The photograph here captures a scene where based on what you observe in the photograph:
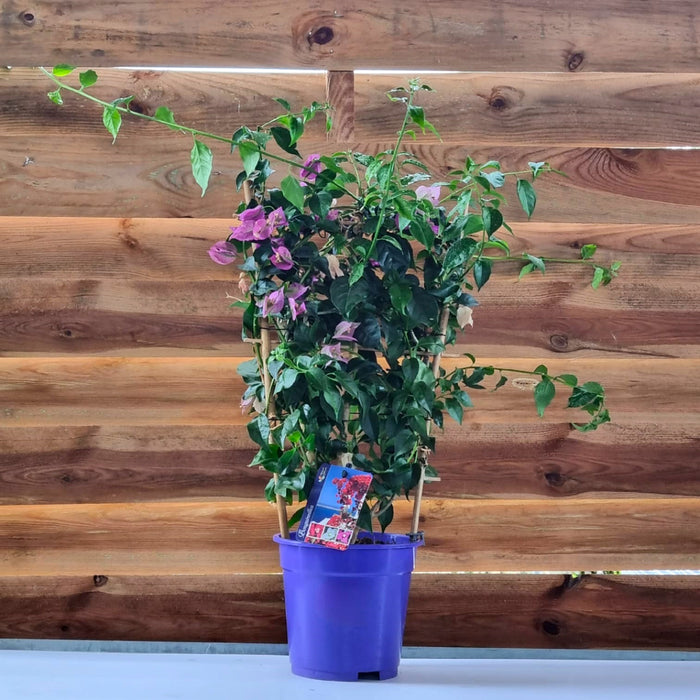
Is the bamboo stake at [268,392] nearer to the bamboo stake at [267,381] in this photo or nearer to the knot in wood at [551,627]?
the bamboo stake at [267,381]

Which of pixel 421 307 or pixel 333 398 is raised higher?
pixel 421 307

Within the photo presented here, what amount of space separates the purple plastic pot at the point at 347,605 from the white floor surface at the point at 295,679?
33 mm

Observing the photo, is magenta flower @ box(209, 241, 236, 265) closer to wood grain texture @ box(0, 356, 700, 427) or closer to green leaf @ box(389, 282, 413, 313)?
green leaf @ box(389, 282, 413, 313)

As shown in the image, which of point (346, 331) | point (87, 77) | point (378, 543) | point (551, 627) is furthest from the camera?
point (551, 627)

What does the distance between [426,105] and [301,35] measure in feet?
0.88

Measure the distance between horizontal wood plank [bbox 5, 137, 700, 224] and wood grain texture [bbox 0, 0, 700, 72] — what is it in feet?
0.51

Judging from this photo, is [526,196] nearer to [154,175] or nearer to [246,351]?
[246,351]

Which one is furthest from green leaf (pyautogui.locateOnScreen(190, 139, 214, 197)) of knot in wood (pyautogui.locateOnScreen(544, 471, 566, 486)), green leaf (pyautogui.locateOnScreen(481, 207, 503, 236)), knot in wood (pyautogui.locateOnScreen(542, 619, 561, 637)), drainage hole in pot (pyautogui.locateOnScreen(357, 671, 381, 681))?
knot in wood (pyautogui.locateOnScreen(542, 619, 561, 637))

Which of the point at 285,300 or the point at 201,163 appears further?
the point at 285,300

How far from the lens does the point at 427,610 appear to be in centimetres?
160

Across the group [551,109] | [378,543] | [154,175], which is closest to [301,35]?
[154,175]

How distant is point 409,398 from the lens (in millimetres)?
1269

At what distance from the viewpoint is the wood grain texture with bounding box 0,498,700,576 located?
1.60 meters

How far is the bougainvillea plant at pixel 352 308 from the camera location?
1.23 metres
